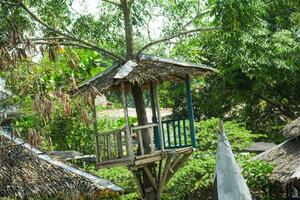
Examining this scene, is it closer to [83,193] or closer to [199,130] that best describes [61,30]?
[83,193]

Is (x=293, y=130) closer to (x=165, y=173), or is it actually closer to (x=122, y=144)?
(x=165, y=173)

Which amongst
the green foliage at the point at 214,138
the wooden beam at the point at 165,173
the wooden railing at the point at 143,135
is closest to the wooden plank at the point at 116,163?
the wooden railing at the point at 143,135

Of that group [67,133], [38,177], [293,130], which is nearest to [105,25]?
[38,177]

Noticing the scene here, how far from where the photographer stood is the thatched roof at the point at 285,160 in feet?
36.6

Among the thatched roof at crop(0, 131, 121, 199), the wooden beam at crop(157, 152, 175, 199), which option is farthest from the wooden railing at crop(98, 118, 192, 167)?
the thatched roof at crop(0, 131, 121, 199)

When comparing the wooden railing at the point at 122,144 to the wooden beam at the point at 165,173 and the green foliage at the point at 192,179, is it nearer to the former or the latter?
the wooden beam at the point at 165,173

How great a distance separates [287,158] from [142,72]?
4.34 m

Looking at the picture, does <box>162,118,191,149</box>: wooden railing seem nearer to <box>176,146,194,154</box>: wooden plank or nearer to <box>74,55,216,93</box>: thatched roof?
<box>176,146,194,154</box>: wooden plank

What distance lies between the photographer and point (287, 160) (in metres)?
11.9

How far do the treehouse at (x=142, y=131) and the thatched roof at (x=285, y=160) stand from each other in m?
2.27

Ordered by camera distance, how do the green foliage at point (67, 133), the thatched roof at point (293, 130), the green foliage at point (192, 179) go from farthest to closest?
the green foliage at point (67, 133), the thatched roof at point (293, 130), the green foliage at point (192, 179)

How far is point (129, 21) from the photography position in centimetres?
1045

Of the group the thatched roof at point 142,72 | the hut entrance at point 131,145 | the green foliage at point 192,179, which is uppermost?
the thatched roof at point 142,72

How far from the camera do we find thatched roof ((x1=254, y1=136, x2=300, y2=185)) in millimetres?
11151
